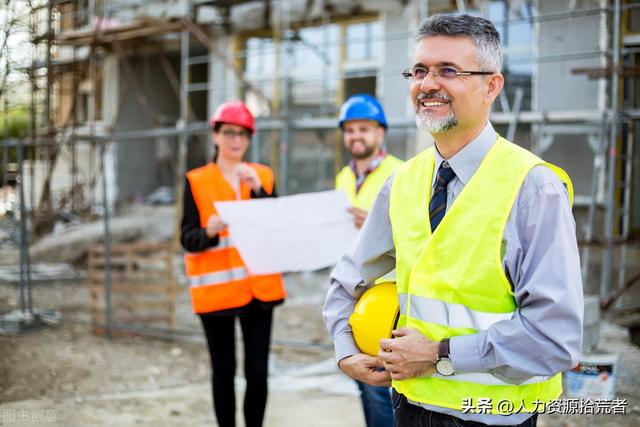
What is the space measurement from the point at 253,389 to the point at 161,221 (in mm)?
9139

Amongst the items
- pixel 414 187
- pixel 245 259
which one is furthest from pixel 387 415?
pixel 414 187

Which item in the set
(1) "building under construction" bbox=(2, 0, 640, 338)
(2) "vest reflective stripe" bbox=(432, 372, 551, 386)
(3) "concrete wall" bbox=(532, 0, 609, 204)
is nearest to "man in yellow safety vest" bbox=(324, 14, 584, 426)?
(2) "vest reflective stripe" bbox=(432, 372, 551, 386)

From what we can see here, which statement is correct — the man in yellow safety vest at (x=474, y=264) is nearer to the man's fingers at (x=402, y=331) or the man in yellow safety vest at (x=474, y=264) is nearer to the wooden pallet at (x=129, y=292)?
the man's fingers at (x=402, y=331)

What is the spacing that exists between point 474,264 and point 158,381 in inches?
175

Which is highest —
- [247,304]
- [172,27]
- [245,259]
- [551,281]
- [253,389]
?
[172,27]

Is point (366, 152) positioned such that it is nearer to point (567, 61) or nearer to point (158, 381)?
point (158, 381)

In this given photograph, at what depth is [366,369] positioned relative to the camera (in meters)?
2.16

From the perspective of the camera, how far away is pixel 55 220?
1537cm

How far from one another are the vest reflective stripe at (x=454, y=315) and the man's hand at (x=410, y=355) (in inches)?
2.5

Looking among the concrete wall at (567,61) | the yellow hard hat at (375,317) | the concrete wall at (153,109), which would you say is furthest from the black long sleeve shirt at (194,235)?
the concrete wall at (153,109)

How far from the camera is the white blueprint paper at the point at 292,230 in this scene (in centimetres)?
399

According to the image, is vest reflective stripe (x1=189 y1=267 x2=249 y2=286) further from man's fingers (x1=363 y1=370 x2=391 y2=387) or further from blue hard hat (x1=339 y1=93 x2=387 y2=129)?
man's fingers (x1=363 y1=370 x2=391 y2=387)

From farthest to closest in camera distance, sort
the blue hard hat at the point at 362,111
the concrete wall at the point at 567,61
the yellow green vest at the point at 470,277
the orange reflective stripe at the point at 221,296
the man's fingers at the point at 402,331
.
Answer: the concrete wall at the point at 567,61 < the blue hard hat at the point at 362,111 < the orange reflective stripe at the point at 221,296 < the man's fingers at the point at 402,331 < the yellow green vest at the point at 470,277

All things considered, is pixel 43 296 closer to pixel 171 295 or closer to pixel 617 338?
pixel 171 295
